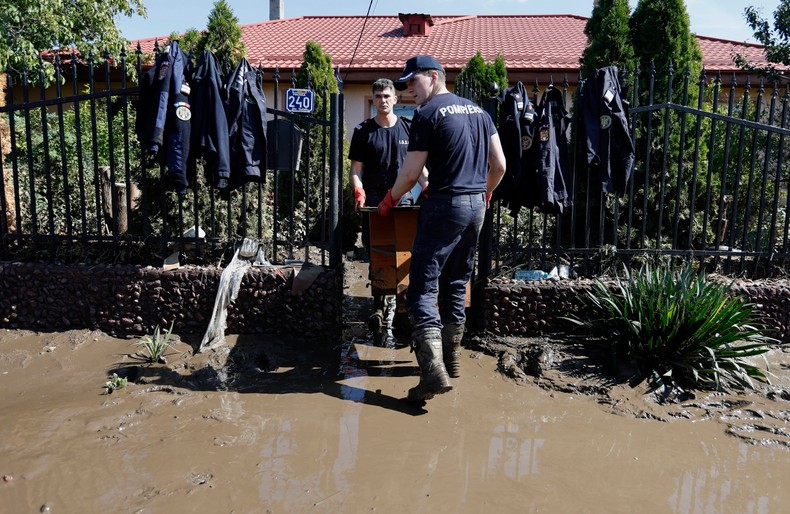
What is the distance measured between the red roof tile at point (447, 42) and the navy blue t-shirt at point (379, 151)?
340 inches

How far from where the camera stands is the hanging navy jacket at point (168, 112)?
15.9 ft

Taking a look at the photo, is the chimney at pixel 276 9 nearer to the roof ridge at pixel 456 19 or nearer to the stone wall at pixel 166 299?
the roof ridge at pixel 456 19

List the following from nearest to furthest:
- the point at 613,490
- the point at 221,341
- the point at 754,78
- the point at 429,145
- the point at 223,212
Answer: the point at 613,490 → the point at 429,145 → the point at 221,341 → the point at 223,212 → the point at 754,78

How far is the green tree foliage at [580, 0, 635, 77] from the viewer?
6449 millimetres

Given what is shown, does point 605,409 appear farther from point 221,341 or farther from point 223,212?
point 223,212

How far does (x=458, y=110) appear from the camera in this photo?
4012mm

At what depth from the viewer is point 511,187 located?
504cm

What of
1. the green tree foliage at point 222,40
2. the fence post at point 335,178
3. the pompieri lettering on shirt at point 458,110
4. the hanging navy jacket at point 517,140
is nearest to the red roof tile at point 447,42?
the green tree foliage at point 222,40

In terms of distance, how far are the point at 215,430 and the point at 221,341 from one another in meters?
1.47

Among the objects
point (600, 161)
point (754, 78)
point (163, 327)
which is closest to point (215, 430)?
point (163, 327)

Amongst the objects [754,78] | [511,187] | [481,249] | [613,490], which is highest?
[754,78]

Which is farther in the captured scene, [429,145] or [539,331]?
[539,331]

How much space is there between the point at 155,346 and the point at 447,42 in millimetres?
13855

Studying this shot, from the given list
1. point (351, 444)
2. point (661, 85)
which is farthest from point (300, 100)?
point (661, 85)
